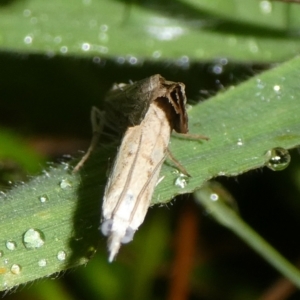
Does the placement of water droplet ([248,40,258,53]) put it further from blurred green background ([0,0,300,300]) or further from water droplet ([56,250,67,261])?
water droplet ([56,250,67,261])

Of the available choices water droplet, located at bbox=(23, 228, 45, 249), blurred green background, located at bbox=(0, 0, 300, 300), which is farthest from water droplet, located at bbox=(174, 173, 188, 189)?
blurred green background, located at bbox=(0, 0, 300, 300)

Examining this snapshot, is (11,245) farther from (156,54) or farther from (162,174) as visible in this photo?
(156,54)

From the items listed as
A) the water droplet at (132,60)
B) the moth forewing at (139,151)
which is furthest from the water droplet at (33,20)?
the moth forewing at (139,151)

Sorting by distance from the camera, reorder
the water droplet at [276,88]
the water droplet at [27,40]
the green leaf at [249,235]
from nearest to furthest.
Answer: the water droplet at [276,88] → the green leaf at [249,235] → the water droplet at [27,40]

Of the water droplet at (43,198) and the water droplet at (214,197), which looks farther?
the water droplet at (214,197)

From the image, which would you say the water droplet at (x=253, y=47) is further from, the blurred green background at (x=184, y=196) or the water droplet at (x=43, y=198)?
the water droplet at (x=43, y=198)

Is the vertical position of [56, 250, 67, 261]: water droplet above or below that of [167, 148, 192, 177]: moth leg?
below

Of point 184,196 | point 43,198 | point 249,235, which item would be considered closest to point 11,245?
point 43,198
